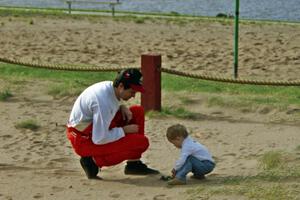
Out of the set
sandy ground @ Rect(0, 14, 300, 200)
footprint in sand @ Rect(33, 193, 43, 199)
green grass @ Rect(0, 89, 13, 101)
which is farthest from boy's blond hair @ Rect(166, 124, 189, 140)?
green grass @ Rect(0, 89, 13, 101)

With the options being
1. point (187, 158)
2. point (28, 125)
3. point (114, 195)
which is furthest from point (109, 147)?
point (28, 125)

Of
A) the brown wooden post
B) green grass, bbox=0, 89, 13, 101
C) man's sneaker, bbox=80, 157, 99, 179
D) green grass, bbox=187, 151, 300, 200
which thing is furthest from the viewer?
green grass, bbox=0, 89, 13, 101

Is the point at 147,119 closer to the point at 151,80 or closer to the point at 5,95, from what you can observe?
the point at 151,80

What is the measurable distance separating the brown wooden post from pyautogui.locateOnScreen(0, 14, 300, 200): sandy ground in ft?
0.65

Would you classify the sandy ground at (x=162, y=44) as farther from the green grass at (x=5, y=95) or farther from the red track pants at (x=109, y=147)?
the red track pants at (x=109, y=147)

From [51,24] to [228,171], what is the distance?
1217 centimetres

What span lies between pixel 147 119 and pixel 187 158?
2418mm

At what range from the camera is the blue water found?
28.1 metres

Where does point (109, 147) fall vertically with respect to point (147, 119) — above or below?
above

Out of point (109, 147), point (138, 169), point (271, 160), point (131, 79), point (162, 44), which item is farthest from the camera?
point (162, 44)

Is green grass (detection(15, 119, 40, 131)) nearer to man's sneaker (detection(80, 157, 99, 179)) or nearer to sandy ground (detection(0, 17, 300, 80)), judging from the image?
man's sneaker (detection(80, 157, 99, 179))

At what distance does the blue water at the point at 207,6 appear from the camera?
28.1 m

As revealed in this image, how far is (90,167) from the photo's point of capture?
221 inches

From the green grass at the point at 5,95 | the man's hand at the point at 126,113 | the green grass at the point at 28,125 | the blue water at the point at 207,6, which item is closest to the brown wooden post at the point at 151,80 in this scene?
the green grass at the point at 28,125
